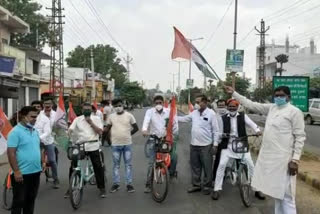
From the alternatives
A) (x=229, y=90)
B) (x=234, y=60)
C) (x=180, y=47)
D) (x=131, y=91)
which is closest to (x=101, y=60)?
(x=131, y=91)

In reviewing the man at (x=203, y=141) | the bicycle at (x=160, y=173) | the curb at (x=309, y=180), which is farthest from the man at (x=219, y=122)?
the curb at (x=309, y=180)

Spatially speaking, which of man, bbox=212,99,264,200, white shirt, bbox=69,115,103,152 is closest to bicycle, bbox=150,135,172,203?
man, bbox=212,99,264,200

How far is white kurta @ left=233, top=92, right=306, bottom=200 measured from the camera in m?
6.01

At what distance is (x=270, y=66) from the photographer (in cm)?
9556

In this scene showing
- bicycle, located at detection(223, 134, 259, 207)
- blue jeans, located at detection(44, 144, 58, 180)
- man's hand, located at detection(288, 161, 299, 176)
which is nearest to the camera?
man's hand, located at detection(288, 161, 299, 176)

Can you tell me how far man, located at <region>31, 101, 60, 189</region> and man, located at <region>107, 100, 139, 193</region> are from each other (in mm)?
1264

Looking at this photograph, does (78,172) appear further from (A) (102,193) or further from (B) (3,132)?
(B) (3,132)

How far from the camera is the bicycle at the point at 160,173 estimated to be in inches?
340

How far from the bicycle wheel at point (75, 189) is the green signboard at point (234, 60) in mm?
9072

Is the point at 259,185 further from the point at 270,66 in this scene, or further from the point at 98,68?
the point at 98,68

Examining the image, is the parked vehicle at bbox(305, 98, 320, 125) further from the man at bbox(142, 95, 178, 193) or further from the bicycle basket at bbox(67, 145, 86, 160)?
the bicycle basket at bbox(67, 145, 86, 160)

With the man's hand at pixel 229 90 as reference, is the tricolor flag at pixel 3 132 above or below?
below

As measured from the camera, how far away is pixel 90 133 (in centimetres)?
898

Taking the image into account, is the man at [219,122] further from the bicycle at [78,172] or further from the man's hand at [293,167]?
the man's hand at [293,167]
